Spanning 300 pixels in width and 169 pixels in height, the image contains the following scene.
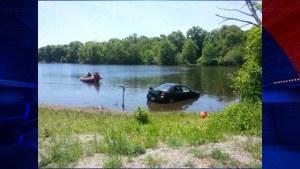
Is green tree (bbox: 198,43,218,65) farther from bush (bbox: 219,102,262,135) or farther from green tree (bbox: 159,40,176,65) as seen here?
bush (bbox: 219,102,262,135)

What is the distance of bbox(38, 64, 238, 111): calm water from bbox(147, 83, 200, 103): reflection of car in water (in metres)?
0.30

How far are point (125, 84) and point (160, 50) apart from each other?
2792mm

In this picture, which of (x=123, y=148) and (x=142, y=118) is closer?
(x=123, y=148)

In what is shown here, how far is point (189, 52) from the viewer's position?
2091 cm

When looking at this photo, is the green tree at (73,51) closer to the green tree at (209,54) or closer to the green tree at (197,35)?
the green tree at (197,35)

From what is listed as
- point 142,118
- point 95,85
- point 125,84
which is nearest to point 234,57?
point 142,118

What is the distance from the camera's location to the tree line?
14305 millimetres

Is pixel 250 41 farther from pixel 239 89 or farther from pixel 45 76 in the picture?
pixel 45 76

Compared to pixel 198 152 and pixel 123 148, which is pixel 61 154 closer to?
pixel 123 148

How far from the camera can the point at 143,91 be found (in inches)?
774

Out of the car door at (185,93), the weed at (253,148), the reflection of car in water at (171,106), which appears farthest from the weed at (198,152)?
the car door at (185,93)

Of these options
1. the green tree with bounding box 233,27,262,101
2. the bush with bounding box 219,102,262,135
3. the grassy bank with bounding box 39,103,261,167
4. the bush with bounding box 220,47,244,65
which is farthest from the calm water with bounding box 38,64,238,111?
the grassy bank with bounding box 39,103,261,167
